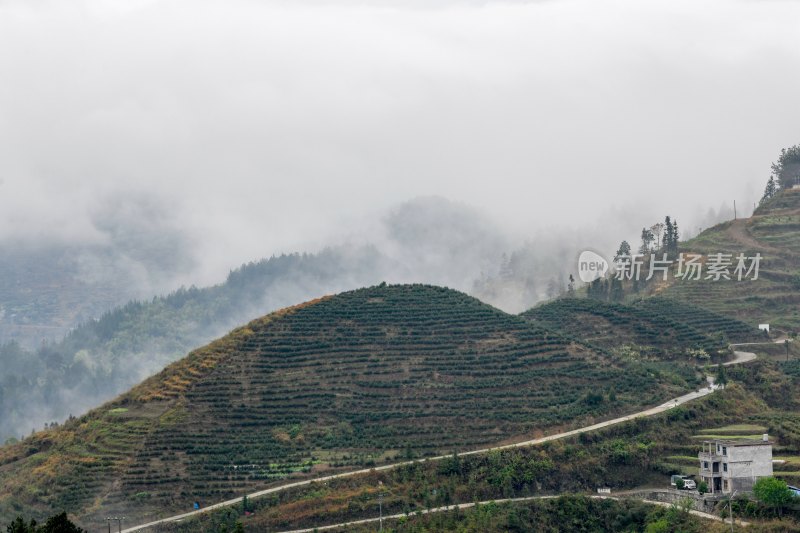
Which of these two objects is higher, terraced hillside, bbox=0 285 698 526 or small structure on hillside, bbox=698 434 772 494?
terraced hillside, bbox=0 285 698 526

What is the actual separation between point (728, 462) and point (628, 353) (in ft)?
96.3

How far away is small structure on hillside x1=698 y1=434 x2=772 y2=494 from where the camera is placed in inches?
2665

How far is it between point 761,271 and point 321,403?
5182 centimetres

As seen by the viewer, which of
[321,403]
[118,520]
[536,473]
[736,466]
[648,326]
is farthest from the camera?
[648,326]

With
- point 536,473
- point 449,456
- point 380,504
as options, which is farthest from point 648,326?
point 380,504

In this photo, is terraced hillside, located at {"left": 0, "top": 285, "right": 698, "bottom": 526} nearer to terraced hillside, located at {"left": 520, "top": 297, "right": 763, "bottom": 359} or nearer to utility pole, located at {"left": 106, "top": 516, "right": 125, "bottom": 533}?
utility pole, located at {"left": 106, "top": 516, "right": 125, "bottom": 533}

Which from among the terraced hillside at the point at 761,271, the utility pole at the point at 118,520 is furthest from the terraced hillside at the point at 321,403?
the terraced hillside at the point at 761,271

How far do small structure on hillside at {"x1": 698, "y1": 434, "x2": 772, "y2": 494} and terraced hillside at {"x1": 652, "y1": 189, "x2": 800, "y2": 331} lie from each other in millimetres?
43445

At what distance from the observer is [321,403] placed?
3260 inches

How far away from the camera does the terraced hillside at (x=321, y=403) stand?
75.4 metres

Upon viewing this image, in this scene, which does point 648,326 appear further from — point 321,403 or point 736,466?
point 736,466

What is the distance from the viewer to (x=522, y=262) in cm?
18200

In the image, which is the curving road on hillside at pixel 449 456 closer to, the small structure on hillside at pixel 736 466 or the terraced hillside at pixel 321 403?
the terraced hillside at pixel 321 403

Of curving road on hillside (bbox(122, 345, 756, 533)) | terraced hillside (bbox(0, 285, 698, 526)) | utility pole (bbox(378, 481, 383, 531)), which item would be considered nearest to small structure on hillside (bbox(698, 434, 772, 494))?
curving road on hillside (bbox(122, 345, 756, 533))
